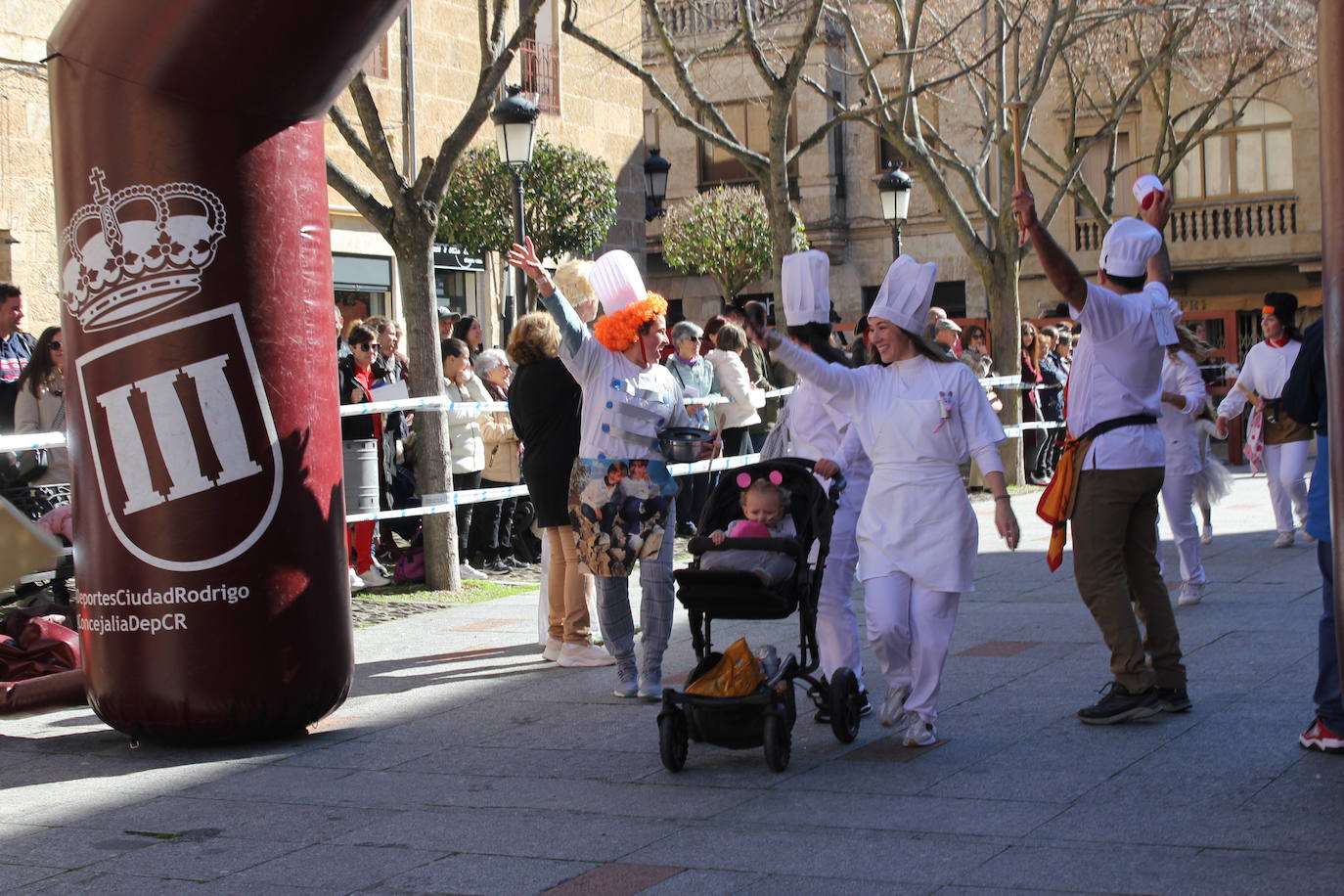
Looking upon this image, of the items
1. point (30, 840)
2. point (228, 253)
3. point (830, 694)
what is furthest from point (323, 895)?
point (228, 253)

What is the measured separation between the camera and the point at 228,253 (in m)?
6.87

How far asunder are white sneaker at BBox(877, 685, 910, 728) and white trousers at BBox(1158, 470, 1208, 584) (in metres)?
4.08

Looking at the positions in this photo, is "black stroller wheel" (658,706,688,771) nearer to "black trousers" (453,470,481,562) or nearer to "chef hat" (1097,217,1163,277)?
"chef hat" (1097,217,1163,277)

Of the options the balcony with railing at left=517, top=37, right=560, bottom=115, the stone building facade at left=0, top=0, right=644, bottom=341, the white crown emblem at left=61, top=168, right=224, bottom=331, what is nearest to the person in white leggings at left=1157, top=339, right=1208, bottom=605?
the white crown emblem at left=61, top=168, right=224, bottom=331

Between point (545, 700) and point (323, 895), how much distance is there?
3106 mm

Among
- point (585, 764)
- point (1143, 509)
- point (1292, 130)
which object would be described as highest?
point (1292, 130)

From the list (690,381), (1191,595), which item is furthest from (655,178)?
(1191,595)

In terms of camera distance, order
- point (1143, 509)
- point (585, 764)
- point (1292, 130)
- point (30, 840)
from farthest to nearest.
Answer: point (1292, 130), point (1143, 509), point (585, 764), point (30, 840)

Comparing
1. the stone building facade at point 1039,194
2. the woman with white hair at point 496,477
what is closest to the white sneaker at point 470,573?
the woman with white hair at point 496,477

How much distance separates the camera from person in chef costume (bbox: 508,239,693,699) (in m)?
7.79

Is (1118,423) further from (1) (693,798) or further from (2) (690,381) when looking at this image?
(2) (690,381)

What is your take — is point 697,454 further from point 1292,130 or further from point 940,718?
point 1292,130

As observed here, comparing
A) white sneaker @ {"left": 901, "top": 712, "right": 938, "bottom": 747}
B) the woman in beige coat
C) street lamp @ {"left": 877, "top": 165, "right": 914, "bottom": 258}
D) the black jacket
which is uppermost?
street lamp @ {"left": 877, "top": 165, "right": 914, "bottom": 258}

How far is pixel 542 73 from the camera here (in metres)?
24.0
